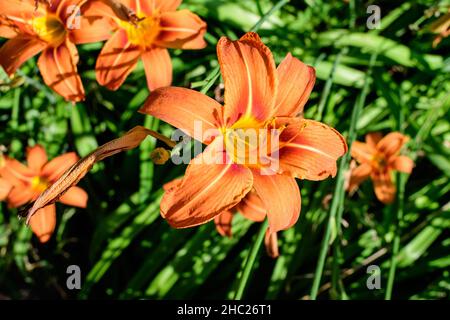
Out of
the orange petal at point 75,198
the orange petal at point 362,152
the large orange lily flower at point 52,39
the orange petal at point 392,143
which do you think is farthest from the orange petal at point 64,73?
the orange petal at point 392,143

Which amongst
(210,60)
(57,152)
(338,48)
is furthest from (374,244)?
(57,152)

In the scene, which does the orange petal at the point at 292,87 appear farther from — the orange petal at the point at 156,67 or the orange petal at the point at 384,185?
the orange petal at the point at 384,185

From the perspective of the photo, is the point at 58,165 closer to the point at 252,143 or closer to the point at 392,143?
the point at 252,143

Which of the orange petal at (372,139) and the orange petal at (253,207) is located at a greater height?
the orange petal at (372,139)

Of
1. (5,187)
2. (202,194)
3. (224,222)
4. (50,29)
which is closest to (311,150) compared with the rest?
(202,194)

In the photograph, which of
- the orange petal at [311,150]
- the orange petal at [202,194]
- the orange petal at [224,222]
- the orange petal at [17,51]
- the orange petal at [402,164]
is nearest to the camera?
the orange petal at [202,194]
